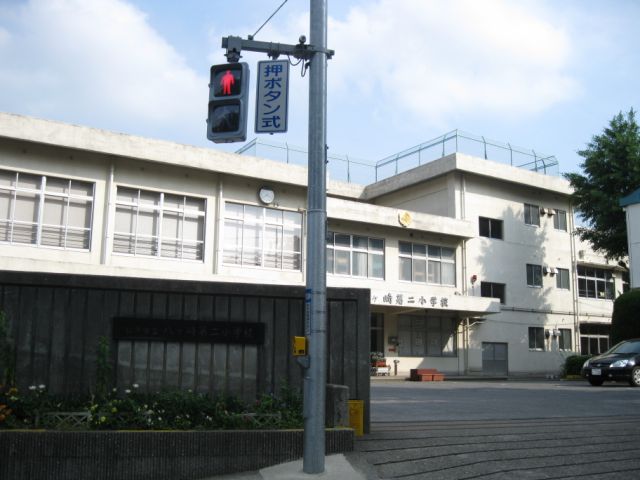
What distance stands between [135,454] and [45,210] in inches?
779

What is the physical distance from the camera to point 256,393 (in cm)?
905

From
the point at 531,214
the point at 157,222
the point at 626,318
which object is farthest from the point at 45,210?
the point at 531,214

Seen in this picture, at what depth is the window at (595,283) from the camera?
137 feet

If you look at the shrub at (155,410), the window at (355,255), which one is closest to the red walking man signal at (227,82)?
→ the shrub at (155,410)

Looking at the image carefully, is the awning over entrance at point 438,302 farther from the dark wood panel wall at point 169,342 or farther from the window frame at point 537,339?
the dark wood panel wall at point 169,342

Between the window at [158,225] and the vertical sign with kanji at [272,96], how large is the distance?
1979 cm

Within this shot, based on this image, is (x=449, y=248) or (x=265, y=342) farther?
(x=449, y=248)

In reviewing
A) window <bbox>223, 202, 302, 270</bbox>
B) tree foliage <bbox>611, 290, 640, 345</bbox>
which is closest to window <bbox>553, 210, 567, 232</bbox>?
tree foliage <bbox>611, 290, 640, 345</bbox>

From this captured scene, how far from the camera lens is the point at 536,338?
3834 cm

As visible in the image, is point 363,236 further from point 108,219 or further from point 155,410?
point 155,410

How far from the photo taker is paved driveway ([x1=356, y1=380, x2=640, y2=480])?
295 inches

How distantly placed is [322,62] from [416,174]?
29378 millimetres

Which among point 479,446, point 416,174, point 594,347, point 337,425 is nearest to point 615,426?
point 479,446

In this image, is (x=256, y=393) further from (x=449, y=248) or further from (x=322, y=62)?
(x=449, y=248)
